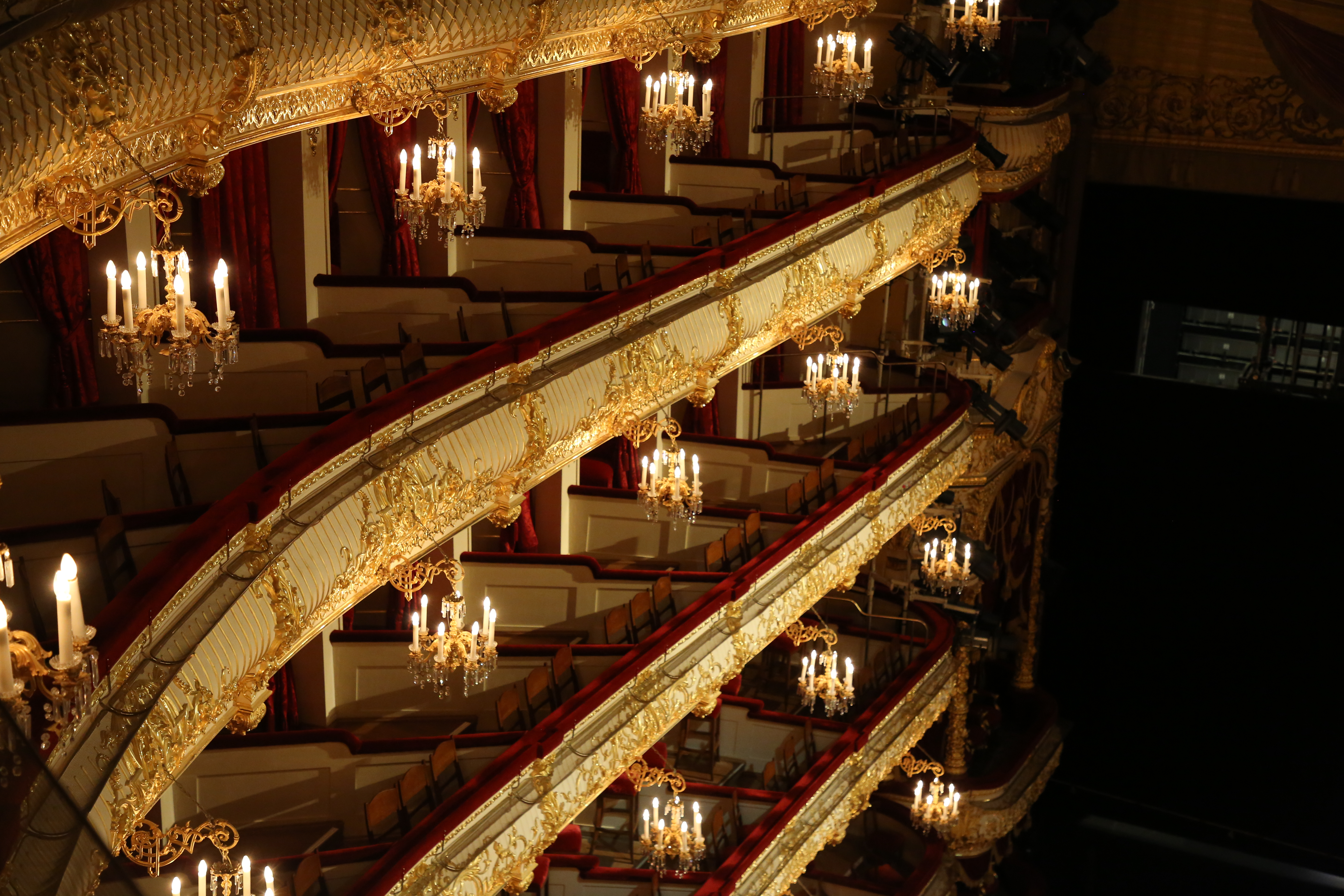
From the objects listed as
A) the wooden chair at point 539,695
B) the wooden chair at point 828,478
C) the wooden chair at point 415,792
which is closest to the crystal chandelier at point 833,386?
the wooden chair at point 828,478

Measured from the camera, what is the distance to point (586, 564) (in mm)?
9820

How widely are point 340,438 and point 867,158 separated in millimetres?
9336

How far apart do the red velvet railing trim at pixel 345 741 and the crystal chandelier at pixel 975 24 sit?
8.76 metres

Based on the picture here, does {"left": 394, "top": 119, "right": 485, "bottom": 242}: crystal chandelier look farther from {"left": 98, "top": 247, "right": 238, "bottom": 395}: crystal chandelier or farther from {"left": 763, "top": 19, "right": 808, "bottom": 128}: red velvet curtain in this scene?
{"left": 763, "top": 19, "right": 808, "bottom": 128}: red velvet curtain

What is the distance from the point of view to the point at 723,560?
36.0 feet

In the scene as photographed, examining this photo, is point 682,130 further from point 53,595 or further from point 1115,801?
point 1115,801

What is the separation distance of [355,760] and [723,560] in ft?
13.3

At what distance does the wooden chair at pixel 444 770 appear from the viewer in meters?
7.54

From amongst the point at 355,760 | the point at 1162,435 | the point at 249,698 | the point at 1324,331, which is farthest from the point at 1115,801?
the point at 249,698

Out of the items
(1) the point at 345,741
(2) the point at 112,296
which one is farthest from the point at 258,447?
(1) the point at 345,741

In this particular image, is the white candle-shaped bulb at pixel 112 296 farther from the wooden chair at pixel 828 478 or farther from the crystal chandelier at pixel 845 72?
the crystal chandelier at pixel 845 72

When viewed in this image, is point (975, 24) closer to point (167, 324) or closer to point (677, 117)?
point (677, 117)

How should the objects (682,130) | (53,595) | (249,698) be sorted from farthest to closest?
(682,130)
(249,698)
(53,595)

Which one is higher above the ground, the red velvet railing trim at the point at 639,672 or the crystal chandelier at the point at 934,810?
the red velvet railing trim at the point at 639,672
